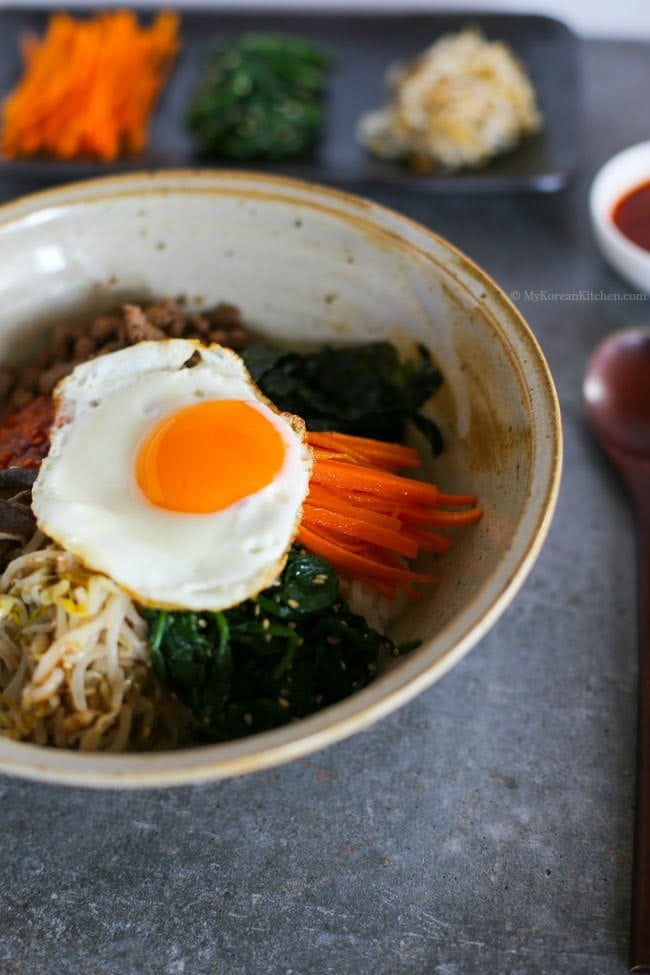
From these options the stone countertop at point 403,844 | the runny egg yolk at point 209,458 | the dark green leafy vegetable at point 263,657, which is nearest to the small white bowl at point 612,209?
the stone countertop at point 403,844

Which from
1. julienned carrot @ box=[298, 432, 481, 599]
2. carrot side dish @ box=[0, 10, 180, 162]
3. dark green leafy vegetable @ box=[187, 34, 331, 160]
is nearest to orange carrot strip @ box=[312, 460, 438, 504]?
julienned carrot @ box=[298, 432, 481, 599]

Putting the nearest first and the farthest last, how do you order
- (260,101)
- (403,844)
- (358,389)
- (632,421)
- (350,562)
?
(403,844), (350,562), (358,389), (632,421), (260,101)

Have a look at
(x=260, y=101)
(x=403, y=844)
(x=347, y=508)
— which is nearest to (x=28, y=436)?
(x=347, y=508)

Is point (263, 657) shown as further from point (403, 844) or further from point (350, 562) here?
point (403, 844)

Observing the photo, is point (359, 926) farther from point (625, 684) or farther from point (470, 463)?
point (470, 463)

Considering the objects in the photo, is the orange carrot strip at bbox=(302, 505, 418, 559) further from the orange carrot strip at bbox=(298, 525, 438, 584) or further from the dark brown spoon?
the dark brown spoon

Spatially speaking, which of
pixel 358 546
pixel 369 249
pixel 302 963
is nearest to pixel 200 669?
pixel 358 546

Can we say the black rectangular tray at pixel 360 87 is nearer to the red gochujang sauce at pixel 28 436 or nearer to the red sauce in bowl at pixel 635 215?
the red sauce in bowl at pixel 635 215

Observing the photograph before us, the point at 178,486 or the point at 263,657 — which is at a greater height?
the point at 178,486
